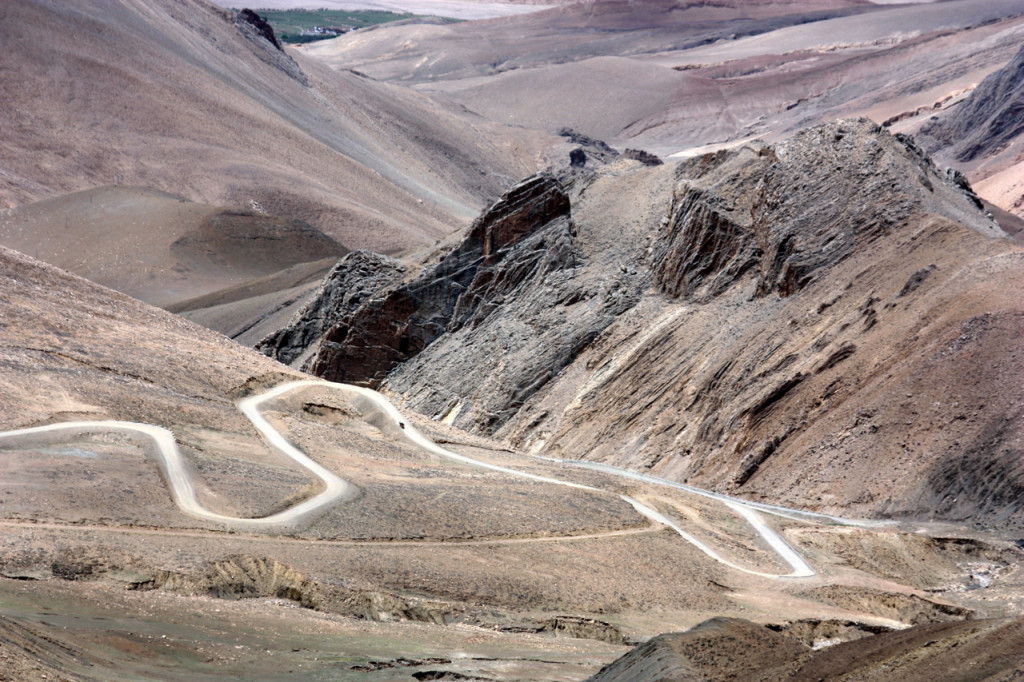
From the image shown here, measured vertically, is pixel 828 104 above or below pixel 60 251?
above

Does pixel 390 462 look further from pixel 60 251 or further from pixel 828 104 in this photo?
pixel 828 104

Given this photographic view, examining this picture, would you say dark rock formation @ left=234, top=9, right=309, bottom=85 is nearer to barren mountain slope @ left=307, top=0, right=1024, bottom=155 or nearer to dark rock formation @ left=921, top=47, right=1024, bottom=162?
barren mountain slope @ left=307, top=0, right=1024, bottom=155

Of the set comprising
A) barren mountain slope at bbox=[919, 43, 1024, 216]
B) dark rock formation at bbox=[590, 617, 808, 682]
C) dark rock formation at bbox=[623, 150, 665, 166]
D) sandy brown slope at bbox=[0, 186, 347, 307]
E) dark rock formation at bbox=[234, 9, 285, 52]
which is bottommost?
sandy brown slope at bbox=[0, 186, 347, 307]

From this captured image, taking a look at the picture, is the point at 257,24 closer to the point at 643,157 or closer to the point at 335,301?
the point at 643,157

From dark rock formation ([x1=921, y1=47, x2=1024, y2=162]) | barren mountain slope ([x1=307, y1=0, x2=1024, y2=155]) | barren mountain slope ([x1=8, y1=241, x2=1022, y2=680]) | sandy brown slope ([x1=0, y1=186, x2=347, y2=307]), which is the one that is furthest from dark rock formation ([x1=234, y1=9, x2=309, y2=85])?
barren mountain slope ([x1=8, y1=241, x2=1022, y2=680])

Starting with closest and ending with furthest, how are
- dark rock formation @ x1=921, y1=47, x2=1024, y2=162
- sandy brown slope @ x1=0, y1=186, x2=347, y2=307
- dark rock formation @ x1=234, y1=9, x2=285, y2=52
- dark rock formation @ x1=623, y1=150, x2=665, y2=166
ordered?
sandy brown slope @ x1=0, y1=186, x2=347, y2=307 < dark rock formation @ x1=921, y1=47, x2=1024, y2=162 < dark rock formation @ x1=623, y1=150, x2=665, y2=166 < dark rock formation @ x1=234, y1=9, x2=285, y2=52

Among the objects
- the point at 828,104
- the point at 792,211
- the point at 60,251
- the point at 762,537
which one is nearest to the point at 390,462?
the point at 762,537
